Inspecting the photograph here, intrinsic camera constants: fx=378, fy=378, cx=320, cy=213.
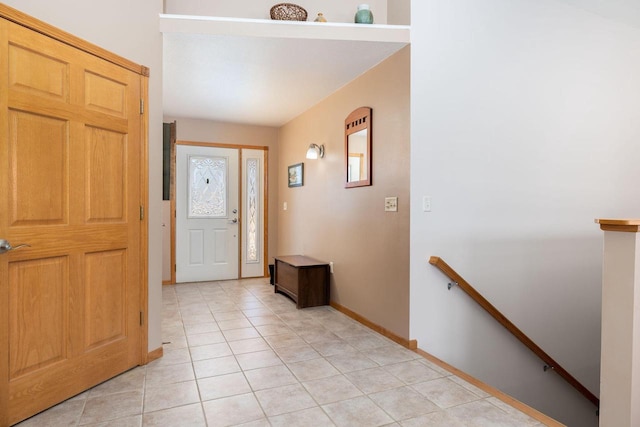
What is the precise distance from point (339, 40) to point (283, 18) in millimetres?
462

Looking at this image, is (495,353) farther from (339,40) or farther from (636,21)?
(636,21)

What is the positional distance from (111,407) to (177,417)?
0.40 metres

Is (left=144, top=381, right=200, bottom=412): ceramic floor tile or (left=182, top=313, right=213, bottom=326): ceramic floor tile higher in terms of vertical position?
(left=144, top=381, right=200, bottom=412): ceramic floor tile

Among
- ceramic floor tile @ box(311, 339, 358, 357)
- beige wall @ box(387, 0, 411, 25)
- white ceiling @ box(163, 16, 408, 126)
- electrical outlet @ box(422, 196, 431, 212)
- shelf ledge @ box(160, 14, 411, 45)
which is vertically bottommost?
ceramic floor tile @ box(311, 339, 358, 357)

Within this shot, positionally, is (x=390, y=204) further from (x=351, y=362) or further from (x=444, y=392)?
(x=444, y=392)

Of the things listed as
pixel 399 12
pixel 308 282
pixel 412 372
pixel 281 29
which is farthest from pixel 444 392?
pixel 399 12

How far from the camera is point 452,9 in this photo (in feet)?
10.3

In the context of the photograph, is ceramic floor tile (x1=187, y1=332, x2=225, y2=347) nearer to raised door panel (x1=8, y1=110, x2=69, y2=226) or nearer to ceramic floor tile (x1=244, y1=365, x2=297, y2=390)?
ceramic floor tile (x1=244, y1=365, x2=297, y2=390)

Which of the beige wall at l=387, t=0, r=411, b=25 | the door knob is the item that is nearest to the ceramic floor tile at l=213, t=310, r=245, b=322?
the door knob

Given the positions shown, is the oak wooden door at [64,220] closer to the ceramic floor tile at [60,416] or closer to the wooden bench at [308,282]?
the ceramic floor tile at [60,416]

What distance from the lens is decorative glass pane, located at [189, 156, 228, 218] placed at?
18.2ft

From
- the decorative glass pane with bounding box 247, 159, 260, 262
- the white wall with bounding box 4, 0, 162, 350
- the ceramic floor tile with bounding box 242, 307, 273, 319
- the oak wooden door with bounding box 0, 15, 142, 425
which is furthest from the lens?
the decorative glass pane with bounding box 247, 159, 260, 262

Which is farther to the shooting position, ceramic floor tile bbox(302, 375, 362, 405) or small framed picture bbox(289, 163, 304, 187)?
small framed picture bbox(289, 163, 304, 187)

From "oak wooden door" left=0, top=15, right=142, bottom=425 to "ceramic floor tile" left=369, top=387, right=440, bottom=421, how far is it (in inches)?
65.6
